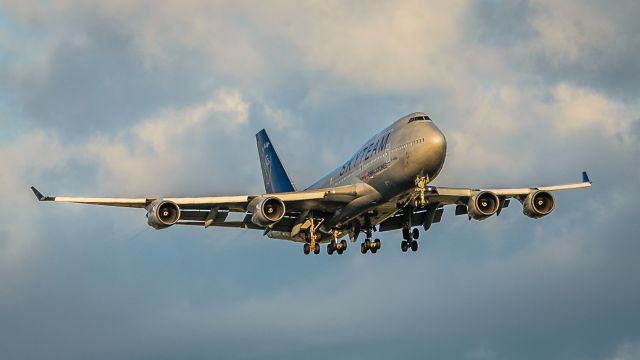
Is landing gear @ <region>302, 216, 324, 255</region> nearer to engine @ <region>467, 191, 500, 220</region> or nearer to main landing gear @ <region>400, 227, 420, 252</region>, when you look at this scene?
main landing gear @ <region>400, 227, 420, 252</region>

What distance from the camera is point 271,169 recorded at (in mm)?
90375

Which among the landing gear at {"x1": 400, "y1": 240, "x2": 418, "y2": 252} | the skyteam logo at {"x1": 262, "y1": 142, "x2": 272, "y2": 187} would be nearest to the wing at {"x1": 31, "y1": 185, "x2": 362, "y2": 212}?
the landing gear at {"x1": 400, "y1": 240, "x2": 418, "y2": 252}

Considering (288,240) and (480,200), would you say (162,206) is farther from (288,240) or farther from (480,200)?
(480,200)

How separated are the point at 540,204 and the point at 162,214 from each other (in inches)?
943

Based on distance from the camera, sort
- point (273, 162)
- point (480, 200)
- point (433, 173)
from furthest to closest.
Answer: point (273, 162), point (480, 200), point (433, 173)

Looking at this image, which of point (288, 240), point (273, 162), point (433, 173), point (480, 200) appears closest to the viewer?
point (433, 173)

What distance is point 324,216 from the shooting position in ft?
243

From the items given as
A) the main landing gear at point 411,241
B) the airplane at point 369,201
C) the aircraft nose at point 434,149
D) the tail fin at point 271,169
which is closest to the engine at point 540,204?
the airplane at point 369,201

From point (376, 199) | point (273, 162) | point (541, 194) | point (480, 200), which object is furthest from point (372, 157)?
point (273, 162)

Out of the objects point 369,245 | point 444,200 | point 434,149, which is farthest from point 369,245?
point 434,149

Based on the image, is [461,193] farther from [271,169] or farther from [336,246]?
→ [271,169]

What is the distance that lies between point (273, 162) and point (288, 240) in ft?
43.0

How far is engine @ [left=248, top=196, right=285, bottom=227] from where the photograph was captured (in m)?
68.6

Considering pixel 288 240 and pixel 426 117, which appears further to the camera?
pixel 288 240
